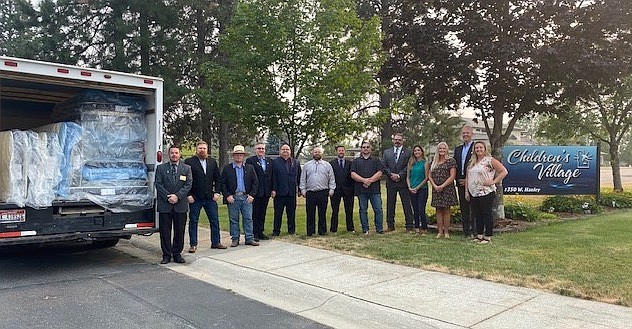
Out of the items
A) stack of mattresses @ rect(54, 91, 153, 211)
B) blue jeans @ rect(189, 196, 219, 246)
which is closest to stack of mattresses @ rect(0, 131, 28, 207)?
stack of mattresses @ rect(54, 91, 153, 211)

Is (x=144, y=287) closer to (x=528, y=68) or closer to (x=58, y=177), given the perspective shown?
(x=58, y=177)

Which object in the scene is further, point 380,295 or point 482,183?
point 482,183

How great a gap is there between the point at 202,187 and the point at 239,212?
848mm

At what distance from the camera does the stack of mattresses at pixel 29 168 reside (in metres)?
7.12

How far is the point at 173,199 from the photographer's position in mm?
7824

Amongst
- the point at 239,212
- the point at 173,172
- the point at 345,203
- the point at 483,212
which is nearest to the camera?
the point at 173,172

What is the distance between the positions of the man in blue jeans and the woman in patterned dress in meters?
1.00

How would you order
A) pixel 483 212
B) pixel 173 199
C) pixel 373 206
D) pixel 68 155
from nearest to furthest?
pixel 68 155 < pixel 173 199 < pixel 483 212 < pixel 373 206

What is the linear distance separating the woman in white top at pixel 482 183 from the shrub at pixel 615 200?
6.88m

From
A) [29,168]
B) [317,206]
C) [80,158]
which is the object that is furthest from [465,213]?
[29,168]

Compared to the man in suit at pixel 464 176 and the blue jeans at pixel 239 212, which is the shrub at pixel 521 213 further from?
the blue jeans at pixel 239 212

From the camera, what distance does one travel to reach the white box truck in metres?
7.12

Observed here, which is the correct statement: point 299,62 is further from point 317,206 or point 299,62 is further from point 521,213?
point 521,213

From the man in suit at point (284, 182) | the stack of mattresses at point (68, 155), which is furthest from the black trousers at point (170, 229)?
the man in suit at point (284, 182)
